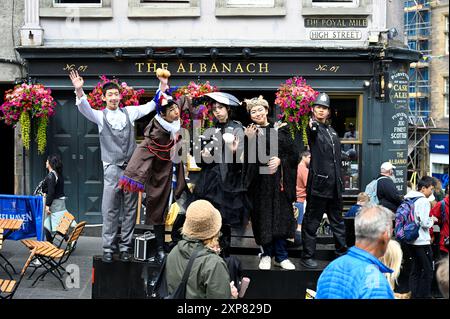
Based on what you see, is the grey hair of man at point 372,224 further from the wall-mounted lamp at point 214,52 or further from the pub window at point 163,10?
the pub window at point 163,10

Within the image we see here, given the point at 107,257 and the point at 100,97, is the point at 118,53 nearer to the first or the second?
the point at 100,97

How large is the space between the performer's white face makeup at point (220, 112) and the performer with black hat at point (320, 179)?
2.95 ft

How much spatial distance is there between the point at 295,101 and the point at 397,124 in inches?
113

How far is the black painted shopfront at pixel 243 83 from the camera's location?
12781 mm

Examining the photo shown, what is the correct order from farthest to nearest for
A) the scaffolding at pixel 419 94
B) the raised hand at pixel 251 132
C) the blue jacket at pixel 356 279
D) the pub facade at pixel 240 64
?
the scaffolding at pixel 419 94
the pub facade at pixel 240 64
the raised hand at pixel 251 132
the blue jacket at pixel 356 279

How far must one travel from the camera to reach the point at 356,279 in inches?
149

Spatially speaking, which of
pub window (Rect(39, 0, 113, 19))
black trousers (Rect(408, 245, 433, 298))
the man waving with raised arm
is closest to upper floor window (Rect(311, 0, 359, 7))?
pub window (Rect(39, 0, 113, 19))

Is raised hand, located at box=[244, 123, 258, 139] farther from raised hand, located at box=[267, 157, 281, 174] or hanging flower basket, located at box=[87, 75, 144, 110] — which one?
hanging flower basket, located at box=[87, 75, 144, 110]

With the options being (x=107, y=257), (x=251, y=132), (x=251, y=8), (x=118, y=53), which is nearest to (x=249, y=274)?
(x=251, y=132)

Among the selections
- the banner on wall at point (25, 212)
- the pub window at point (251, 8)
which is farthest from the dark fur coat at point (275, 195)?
the pub window at point (251, 8)
